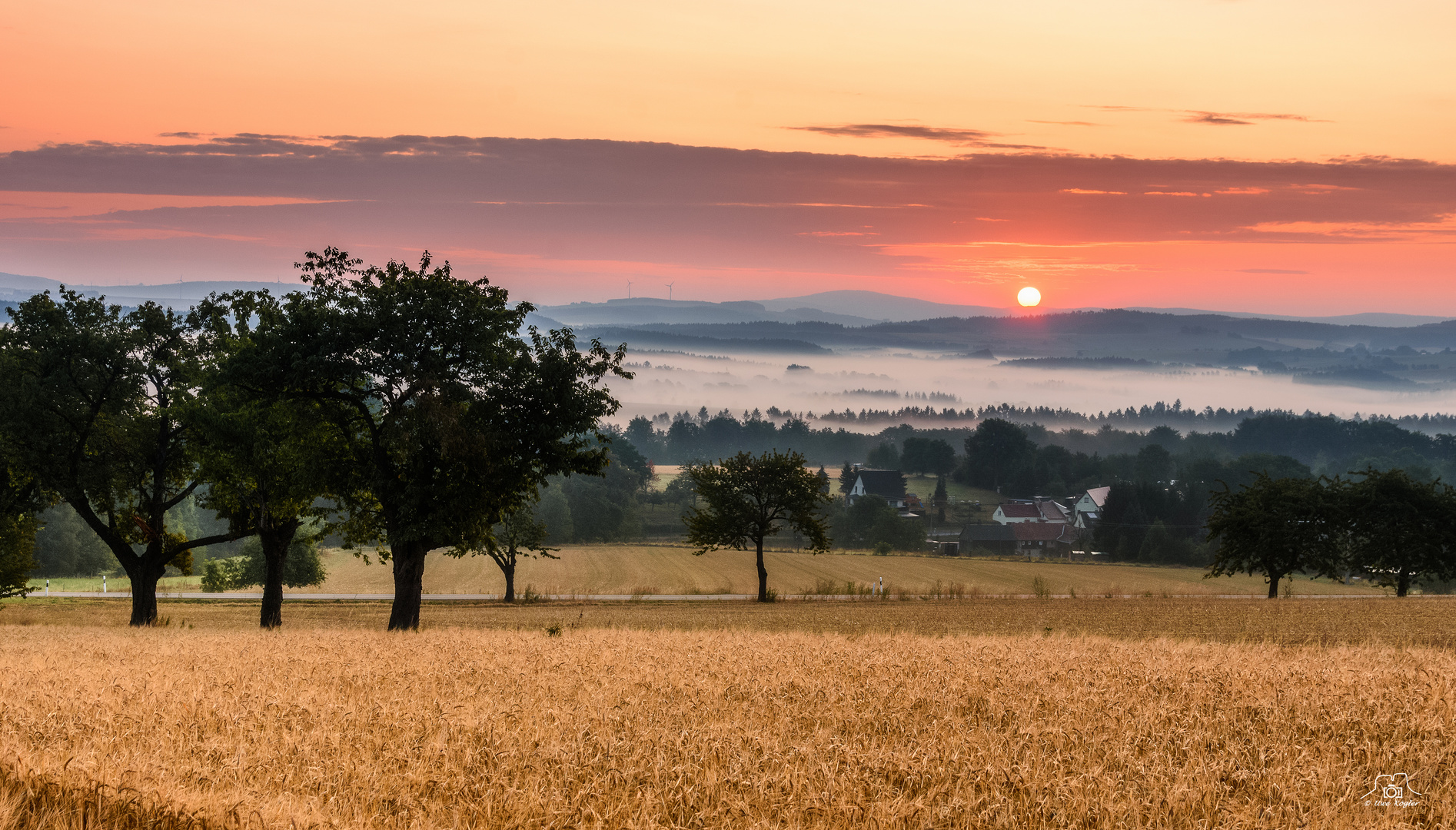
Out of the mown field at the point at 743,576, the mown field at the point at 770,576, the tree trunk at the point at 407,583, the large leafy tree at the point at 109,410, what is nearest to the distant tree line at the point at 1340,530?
the mown field at the point at 743,576

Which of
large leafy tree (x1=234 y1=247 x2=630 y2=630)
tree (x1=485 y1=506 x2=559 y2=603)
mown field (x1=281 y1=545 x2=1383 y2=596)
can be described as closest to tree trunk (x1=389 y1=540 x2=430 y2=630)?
large leafy tree (x1=234 y1=247 x2=630 y2=630)

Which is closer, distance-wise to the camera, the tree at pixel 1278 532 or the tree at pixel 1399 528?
the tree at pixel 1278 532

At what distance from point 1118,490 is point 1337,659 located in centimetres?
14805

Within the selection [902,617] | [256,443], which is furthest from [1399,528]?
[256,443]

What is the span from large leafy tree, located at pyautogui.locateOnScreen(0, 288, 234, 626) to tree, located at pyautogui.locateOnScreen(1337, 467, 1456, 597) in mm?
70992

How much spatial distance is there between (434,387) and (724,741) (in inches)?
959

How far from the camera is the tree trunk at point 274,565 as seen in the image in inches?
1490

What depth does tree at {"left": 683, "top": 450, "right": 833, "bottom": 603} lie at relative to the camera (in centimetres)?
7188

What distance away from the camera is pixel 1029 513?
181m

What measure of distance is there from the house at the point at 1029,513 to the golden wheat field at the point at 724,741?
557 ft

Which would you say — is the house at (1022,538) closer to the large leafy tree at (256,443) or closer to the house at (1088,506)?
the house at (1088,506)

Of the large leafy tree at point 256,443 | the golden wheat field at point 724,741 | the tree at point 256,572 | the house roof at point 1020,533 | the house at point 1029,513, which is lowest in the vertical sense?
the tree at point 256,572

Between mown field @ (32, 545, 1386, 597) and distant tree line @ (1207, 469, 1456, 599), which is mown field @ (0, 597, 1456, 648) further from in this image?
mown field @ (32, 545, 1386, 597)

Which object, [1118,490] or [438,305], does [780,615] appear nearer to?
[438,305]
